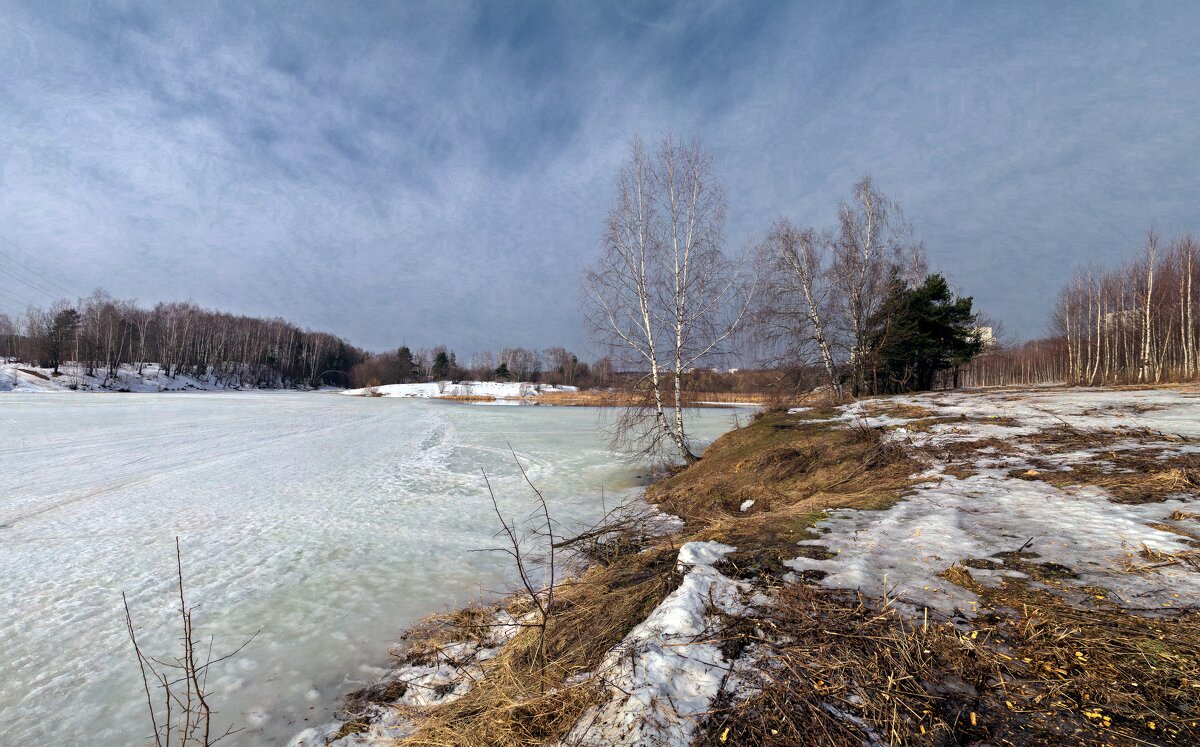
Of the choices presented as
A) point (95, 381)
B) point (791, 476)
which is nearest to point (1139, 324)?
point (791, 476)

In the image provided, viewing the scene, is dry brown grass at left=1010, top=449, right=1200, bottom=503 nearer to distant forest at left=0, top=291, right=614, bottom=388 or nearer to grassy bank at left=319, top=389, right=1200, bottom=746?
grassy bank at left=319, top=389, right=1200, bottom=746

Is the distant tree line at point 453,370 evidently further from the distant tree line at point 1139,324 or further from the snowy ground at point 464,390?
the distant tree line at point 1139,324

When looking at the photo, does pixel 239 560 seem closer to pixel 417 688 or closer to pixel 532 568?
pixel 532 568

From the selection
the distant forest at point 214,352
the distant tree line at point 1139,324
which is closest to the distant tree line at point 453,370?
the distant forest at point 214,352

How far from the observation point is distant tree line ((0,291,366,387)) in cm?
6206

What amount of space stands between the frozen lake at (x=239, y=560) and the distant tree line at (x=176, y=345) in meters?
68.1

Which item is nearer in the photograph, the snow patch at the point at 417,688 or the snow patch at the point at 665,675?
the snow patch at the point at 665,675

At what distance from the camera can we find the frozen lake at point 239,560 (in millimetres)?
3514

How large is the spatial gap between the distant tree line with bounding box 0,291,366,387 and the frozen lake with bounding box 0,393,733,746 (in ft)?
223

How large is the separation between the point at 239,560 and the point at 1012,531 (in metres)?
8.13

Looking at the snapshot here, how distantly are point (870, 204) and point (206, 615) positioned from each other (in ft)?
74.8

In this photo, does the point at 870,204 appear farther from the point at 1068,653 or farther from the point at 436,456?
the point at 1068,653

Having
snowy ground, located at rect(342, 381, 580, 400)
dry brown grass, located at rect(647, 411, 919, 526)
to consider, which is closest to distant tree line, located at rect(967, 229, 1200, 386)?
dry brown grass, located at rect(647, 411, 919, 526)

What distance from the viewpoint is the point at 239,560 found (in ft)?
19.5
